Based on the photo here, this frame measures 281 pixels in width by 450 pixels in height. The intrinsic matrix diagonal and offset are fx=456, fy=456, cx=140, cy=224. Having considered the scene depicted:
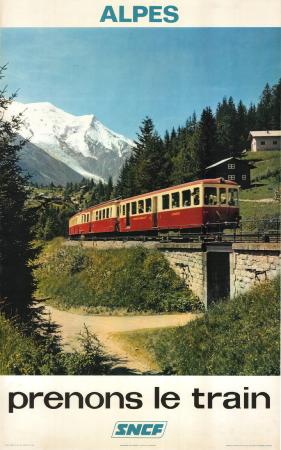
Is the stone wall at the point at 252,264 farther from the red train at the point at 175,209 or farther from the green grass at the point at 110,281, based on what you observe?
the green grass at the point at 110,281

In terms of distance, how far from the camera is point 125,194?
1769 cm

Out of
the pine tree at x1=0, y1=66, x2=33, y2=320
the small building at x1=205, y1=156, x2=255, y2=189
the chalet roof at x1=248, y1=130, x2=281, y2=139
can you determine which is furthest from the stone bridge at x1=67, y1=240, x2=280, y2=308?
the pine tree at x1=0, y1=66, x2=33, y2=320

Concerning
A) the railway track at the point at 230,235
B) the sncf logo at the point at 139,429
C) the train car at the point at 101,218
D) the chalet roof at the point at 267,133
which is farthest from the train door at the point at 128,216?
the sncf logo at the point at 139,429

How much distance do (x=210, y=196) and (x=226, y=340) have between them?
5.60m

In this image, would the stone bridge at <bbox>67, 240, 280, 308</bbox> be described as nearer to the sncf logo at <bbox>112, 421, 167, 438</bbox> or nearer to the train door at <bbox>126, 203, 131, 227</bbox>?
the train door at <bbox>126, 203, 131, 227</bbox>

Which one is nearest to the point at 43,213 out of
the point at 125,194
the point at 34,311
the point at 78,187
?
the point at 78,187

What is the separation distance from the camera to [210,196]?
48.9ft

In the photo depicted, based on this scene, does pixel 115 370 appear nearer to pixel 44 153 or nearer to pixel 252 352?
pixel 252 352

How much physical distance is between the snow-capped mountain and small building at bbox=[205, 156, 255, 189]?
2.95 meters

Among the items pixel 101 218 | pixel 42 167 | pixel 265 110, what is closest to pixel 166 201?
pixel 101 218

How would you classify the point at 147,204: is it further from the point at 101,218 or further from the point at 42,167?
the point at 42,167

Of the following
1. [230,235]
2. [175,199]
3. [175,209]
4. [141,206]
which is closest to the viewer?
[230,235]

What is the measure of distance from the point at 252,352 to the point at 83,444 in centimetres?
391
